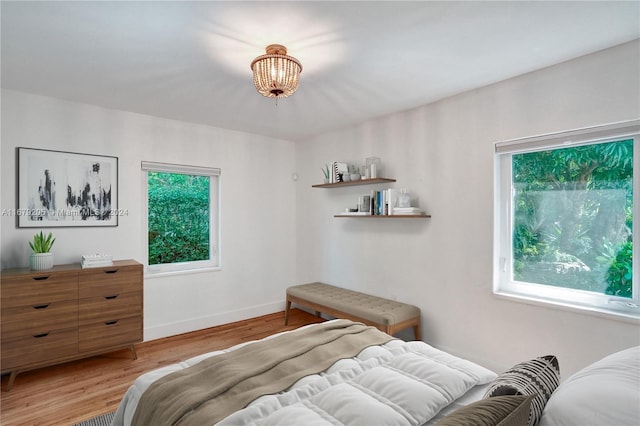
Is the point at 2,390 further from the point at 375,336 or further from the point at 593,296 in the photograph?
the point at 593,296

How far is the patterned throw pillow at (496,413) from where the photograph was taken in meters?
0.85

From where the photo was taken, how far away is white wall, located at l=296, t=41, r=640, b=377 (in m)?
2.16

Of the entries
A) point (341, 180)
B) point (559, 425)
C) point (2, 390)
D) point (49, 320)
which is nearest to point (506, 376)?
point (559, 425)

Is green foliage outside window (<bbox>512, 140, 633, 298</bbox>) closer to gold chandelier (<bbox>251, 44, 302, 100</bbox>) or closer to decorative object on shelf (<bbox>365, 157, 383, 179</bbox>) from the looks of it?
decorative object on shelf (<bbox>365, 157, 383, 179</bbox>)

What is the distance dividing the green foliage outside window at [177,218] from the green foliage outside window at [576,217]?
135 inches

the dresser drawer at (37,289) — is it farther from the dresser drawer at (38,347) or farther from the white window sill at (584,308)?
the white window sill at (584,308)

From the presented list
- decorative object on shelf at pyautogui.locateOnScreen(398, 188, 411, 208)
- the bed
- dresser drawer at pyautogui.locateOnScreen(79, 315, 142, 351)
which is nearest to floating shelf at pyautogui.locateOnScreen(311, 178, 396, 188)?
decorative object on shelf at pyautogui.locateOnScreen(398, 188, 411, 208)

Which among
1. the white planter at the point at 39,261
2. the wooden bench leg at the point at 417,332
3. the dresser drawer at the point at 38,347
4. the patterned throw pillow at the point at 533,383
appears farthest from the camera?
the wooden bench leg at the point at 417,332

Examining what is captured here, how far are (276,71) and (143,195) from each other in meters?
2.46

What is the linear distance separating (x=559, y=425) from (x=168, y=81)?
10.0ft

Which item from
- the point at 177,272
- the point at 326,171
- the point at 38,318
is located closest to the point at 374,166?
the point at 326,171

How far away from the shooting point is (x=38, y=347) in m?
2.58

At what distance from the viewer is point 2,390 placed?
8.09ft

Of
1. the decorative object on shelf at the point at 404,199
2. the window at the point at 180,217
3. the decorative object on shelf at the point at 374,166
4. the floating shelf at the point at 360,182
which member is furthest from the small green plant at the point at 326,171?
the window at the point at 180,217
